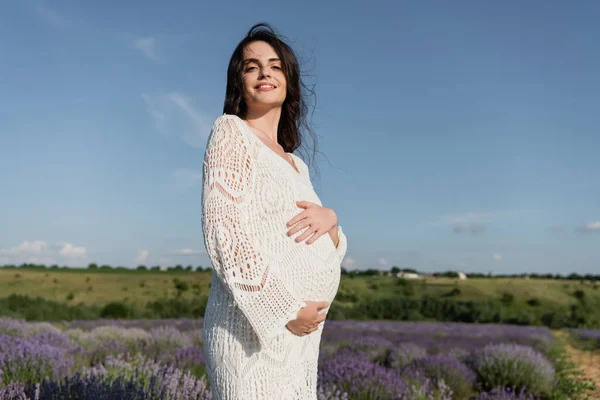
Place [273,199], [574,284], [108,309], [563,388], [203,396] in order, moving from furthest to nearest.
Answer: [574,284]
[108,309]
[563,388]
[203,396]
[273,199]

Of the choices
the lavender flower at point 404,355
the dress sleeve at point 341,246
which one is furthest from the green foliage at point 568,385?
the dress sleeve at point 341,246

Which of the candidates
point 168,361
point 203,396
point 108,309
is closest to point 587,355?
point 168,361

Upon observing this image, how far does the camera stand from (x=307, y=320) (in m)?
1.83

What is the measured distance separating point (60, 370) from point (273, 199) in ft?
9.77

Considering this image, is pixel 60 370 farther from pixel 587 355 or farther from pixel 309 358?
pixel 587 355

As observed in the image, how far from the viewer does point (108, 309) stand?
53.1 ft

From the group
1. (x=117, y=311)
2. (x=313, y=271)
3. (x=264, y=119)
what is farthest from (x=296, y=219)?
(x=117, y=311)

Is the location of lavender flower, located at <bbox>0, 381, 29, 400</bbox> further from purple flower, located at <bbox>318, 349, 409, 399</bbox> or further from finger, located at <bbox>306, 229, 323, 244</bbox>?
finger, located at <bbox>306, 229, 323, 244</bbox>

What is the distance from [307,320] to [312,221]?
13.8 inches

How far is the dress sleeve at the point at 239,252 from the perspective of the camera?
171 cm

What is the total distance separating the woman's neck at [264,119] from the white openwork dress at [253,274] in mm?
250

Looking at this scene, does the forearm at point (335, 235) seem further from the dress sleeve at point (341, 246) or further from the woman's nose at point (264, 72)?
the woman's nose at point (264, 72)

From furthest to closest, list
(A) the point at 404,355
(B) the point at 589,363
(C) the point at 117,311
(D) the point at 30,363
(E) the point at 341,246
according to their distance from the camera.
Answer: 1. (C) the point at 117,311
2. (B) the point at 589,363
3. (A) the point at 404,355
4. (D) the point at 30,363
5. (E) the point at 341,246

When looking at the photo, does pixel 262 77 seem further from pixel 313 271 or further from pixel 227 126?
pixel 313 271
